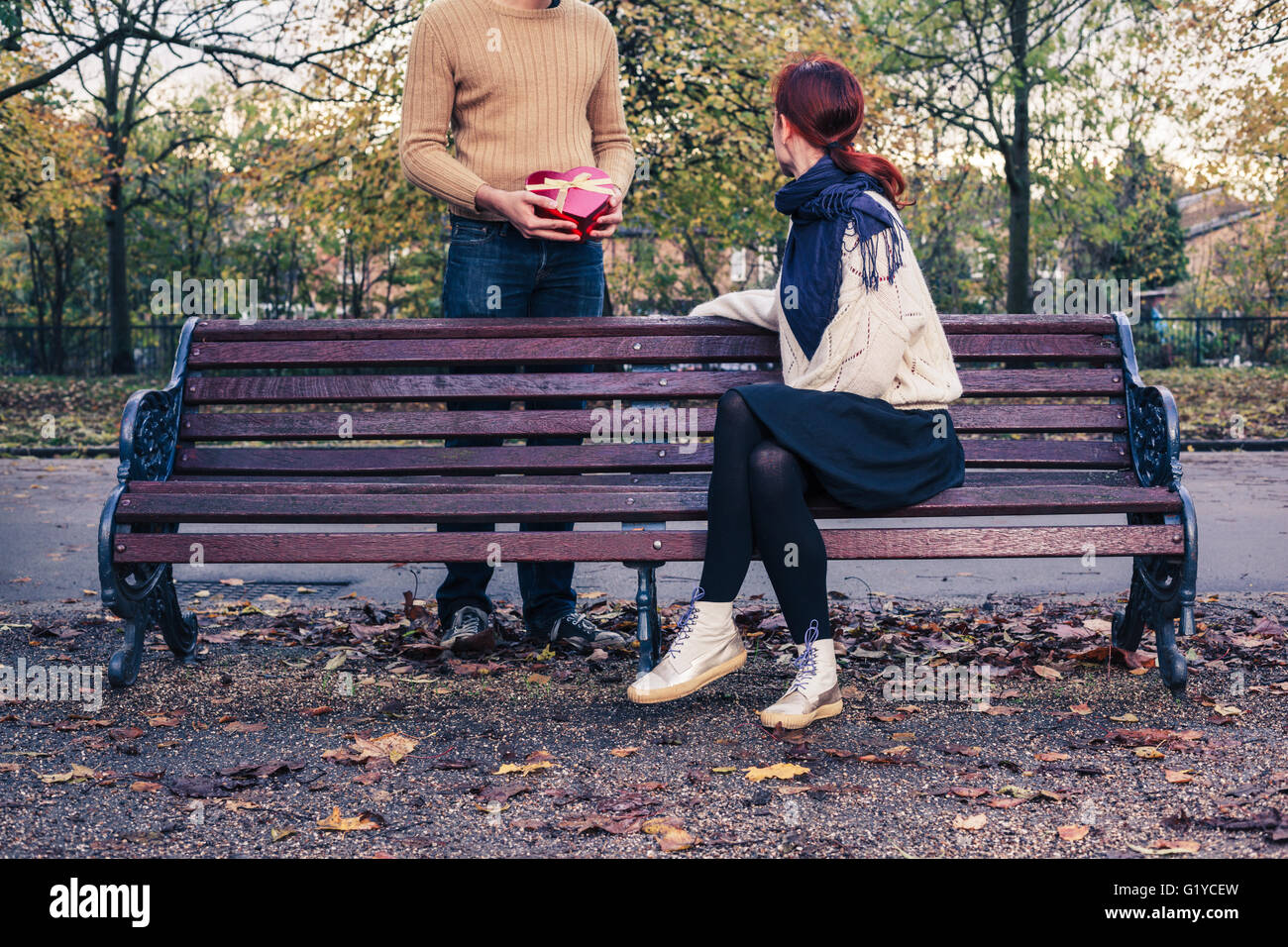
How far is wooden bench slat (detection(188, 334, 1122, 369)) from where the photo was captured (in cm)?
433

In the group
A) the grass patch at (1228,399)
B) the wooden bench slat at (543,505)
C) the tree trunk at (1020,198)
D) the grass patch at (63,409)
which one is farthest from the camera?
the tree trunk at (1020,198)

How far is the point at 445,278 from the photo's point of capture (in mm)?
4496

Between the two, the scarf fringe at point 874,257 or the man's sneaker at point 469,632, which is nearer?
the scarf fringe at point 874,257

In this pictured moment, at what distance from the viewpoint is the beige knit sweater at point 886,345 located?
3537mm

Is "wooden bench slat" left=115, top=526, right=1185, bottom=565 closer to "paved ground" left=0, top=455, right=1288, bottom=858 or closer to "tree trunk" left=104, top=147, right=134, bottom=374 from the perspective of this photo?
"paved ground" left=0, top=455, right=1288, bottom=858

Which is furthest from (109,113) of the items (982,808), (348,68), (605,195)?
(982,808)

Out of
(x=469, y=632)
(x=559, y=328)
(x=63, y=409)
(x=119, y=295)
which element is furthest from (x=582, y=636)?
(x=119, y=295)

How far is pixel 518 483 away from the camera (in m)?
3.97

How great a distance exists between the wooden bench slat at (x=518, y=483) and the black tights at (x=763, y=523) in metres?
0.35

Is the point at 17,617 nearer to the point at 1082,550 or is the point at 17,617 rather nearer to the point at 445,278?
the point at 445,278

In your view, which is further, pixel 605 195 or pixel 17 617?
pixel 17 617

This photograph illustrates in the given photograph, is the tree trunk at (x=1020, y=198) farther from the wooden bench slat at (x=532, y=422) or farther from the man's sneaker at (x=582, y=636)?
the man's sneaker at (x=582, y=636)

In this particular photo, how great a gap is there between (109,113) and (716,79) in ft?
48.5

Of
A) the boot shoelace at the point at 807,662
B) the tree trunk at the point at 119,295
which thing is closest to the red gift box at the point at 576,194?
the boot shoelace at the point at 807,662
